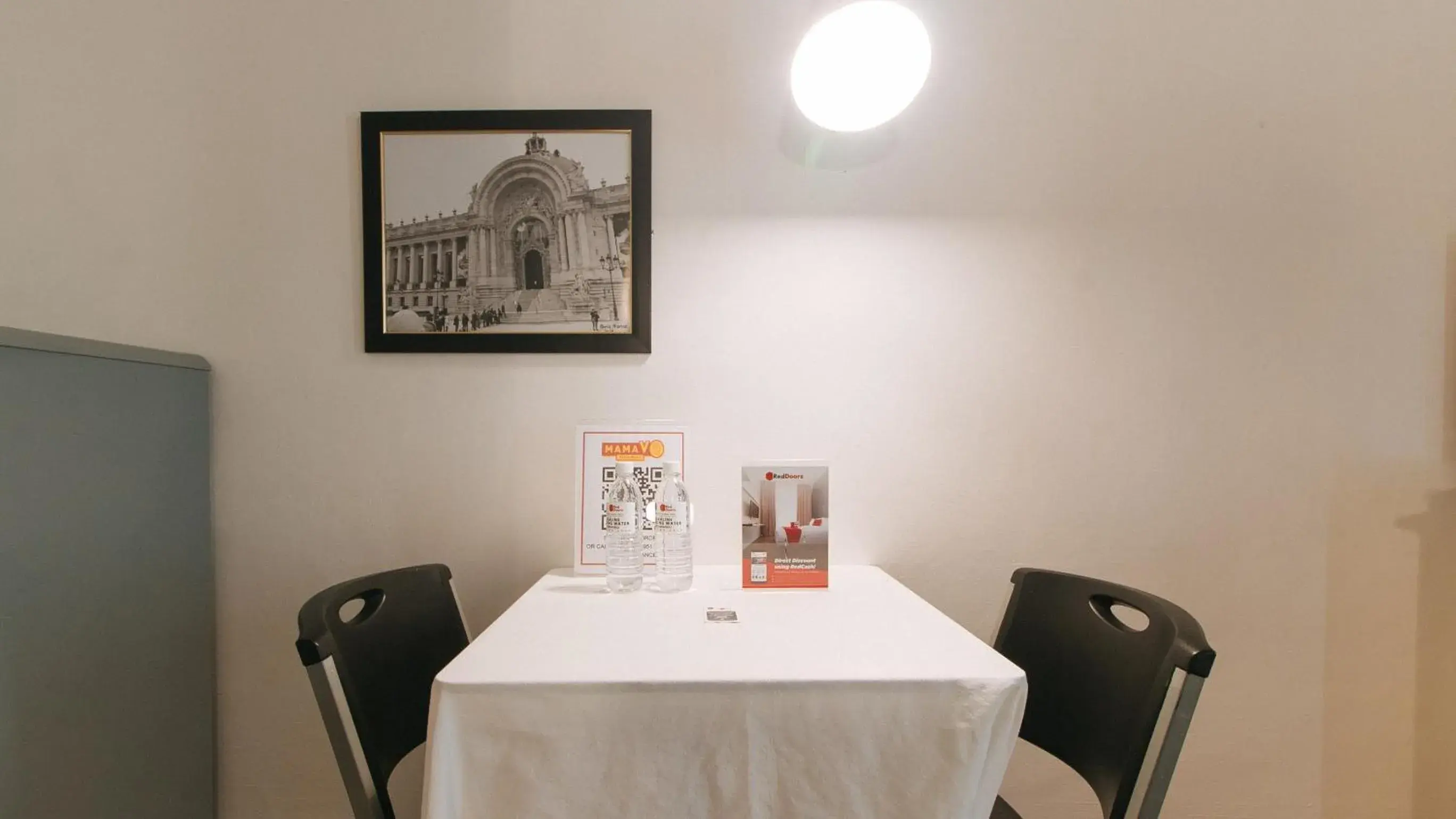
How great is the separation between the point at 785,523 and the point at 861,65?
947 millimetres

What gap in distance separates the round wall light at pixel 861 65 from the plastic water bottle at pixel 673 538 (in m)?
0.86

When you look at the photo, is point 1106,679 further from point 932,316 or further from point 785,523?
point 932,316

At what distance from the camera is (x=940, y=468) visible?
139 cm

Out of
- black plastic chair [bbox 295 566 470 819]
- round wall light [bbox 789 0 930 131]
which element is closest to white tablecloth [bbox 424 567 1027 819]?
black plastic chair [bbox 295 566 470 819]

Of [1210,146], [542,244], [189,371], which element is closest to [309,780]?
[189,371]

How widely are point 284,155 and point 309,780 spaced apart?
1.37m

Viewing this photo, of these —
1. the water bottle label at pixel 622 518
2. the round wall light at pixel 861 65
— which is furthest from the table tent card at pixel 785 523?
the round wall light at pixel 861 65

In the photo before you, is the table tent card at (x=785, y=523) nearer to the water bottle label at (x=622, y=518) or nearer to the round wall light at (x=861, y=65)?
the water bottle label at (x=622, y=518)

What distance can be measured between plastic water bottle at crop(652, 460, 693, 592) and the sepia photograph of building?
0.41 meters

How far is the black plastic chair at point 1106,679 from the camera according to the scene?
0.81 m

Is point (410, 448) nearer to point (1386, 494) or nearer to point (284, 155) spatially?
point (284, 155)

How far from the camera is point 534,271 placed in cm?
137

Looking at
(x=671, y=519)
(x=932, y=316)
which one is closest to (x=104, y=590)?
(x=671, y=519)

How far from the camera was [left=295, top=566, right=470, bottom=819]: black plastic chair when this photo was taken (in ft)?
2.77
